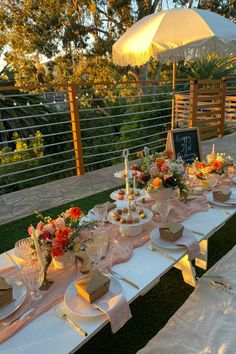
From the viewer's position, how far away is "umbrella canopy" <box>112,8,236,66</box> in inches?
122

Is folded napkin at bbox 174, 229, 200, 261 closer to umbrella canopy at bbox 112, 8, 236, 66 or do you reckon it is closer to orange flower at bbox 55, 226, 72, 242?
orange flower at bbox 55, 226, 72, 242

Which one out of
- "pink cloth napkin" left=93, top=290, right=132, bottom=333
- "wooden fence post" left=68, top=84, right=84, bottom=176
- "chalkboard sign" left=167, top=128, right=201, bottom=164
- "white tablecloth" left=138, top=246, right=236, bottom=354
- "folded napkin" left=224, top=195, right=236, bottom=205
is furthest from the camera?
"wooden fence post" left=68, top=84, right=84, bottom=176

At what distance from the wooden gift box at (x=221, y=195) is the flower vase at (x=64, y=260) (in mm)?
1387

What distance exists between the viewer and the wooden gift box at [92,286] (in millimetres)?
1265

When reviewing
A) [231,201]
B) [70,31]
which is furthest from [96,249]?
[70,31]

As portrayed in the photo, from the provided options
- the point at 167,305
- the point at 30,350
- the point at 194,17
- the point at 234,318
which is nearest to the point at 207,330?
the point at 234,318

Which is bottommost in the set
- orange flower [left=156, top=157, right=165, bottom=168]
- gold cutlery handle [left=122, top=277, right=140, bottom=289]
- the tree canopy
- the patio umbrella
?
gold cutlery handle [left=122, top=277, right=140, bottom=289]

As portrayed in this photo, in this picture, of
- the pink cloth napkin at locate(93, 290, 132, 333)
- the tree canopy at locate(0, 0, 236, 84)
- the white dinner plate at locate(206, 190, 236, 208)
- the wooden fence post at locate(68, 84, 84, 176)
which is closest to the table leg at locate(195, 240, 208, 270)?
the white dinner plate at locate(206, 190, 236, 208)

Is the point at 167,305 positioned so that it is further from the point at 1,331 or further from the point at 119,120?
the point at 119,120

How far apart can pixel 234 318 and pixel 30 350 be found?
1315mm

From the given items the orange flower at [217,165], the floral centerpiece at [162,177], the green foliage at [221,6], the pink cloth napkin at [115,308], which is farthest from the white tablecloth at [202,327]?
the green foliage at [221,6]

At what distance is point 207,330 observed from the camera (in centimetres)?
172

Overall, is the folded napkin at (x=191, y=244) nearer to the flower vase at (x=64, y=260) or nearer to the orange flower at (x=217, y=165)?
the flower vase at (x=64, y=260)

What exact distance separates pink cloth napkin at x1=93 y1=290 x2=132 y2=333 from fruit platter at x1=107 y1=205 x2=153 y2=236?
58 centimetres
